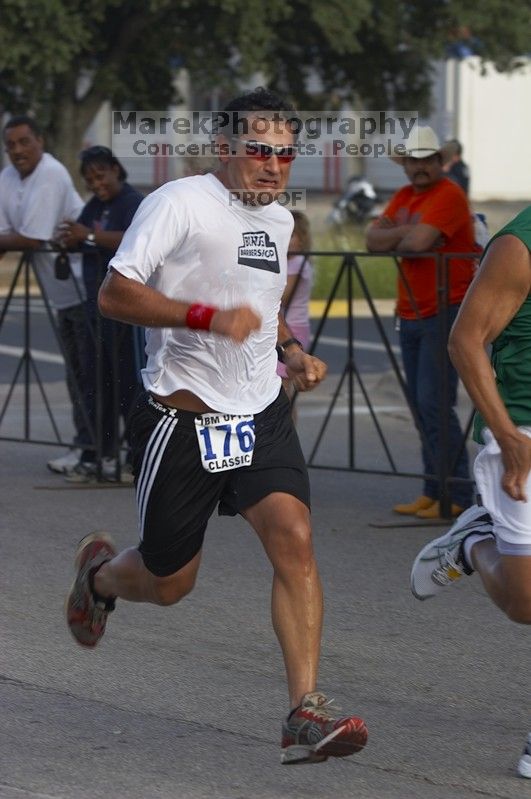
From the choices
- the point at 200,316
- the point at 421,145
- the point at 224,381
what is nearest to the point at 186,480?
the point at 224,381

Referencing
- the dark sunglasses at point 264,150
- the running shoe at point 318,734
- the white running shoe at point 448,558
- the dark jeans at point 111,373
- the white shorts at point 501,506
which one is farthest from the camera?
the dark jeans at point 111,373

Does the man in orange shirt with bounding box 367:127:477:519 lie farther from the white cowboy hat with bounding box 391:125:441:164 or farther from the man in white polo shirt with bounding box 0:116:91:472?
the man in white polo shirt with bounding box 0:116:91:472

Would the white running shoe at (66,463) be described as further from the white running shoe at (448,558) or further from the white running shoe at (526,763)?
the white running shoe at (526,763)

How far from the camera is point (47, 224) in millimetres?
9477

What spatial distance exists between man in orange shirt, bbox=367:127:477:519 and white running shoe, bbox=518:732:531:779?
12.4 feet

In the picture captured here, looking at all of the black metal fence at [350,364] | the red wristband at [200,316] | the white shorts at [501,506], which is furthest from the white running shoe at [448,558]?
the black metal fence at [350,364]

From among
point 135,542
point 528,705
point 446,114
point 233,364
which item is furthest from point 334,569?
point 446,114

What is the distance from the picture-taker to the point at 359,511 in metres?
8.62

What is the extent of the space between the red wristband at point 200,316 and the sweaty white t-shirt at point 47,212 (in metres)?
5.00

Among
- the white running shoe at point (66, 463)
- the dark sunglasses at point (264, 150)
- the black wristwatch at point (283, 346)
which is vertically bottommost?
the white running shoe at point (66, 463)

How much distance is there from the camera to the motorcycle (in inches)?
1143

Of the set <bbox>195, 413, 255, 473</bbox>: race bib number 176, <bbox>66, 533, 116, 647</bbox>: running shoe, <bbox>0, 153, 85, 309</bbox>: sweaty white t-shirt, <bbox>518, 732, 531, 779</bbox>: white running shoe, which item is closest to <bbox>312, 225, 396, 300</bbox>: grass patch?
<bbox>0, 153, 85, 309</bbox>: sweaty white t-shirt

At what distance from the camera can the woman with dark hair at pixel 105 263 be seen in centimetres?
891

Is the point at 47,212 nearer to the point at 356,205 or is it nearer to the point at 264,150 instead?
the point at 264,150
